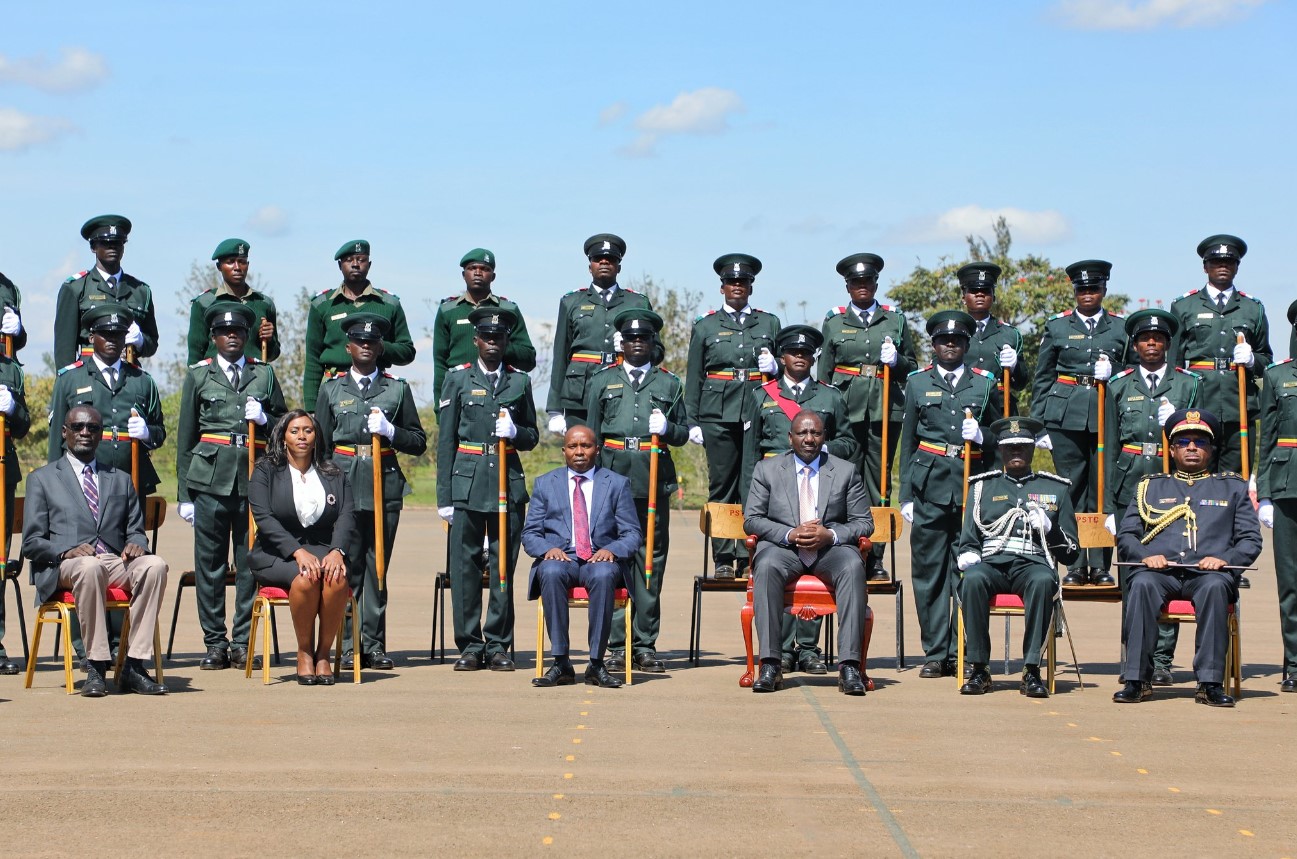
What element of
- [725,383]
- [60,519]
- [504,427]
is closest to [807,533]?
[725,383]

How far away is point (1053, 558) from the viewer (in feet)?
31.6

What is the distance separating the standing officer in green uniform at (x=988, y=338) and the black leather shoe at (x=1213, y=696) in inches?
103

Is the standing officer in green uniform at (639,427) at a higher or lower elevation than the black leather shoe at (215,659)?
higher

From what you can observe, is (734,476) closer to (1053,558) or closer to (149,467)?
(1053,558)

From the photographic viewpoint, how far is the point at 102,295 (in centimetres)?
1072

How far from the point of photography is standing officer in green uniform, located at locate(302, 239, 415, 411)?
36.0ft

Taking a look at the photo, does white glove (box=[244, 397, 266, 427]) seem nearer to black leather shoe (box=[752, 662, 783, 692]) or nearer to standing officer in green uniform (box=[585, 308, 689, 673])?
standing officer in green uniform (box=[585, 308, 689, 673])

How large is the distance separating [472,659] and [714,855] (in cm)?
488

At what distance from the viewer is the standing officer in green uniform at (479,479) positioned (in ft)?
33.6

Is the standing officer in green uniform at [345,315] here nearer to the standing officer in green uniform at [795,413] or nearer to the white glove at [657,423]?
the white glove at [657,423]

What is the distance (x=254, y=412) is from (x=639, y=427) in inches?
90.0

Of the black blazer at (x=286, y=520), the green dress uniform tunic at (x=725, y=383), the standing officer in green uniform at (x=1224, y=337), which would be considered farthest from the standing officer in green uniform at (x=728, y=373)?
the standing officer in green uniform at (x=1224, y=337)

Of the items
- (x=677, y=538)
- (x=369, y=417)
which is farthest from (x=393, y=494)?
(x=677, y=538)

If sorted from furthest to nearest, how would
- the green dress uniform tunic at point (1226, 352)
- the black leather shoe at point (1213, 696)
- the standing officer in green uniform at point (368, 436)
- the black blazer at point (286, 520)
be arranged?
the green dress uniform tunic at point (1226, 352)
the standing officer in green uniform at point (368, 436)
the black blazer at point (286, 520)
the black leather shoe at point (1213, 696)
